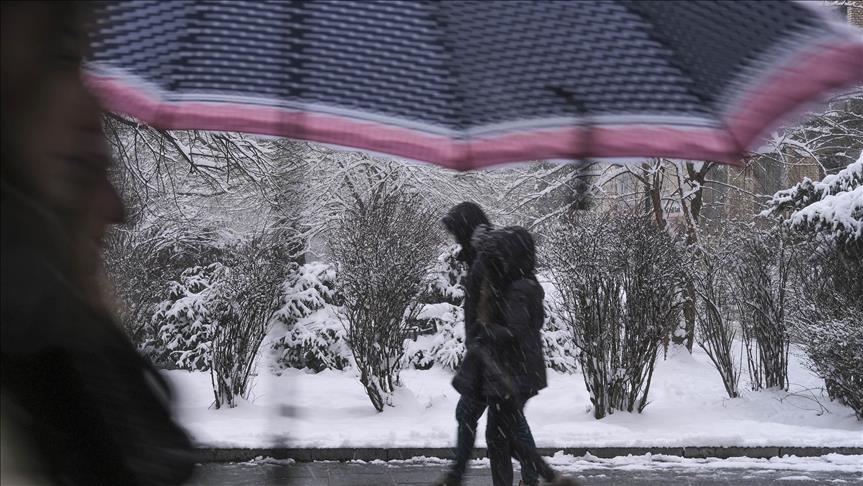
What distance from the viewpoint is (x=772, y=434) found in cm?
940

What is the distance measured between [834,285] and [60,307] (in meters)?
10.6

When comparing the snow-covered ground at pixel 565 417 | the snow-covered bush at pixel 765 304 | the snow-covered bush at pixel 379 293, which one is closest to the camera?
the snow-covered ground at pixel 565 417

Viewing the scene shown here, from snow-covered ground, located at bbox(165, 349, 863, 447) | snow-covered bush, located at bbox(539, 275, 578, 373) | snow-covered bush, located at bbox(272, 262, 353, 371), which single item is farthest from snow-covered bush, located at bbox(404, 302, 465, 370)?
snow-covered bush, located at bbox(539, 275, 578, 373)

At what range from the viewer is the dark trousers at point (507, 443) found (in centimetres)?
602

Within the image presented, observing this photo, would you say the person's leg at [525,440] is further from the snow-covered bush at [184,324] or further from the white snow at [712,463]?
the snow-covered bush at [184,324]

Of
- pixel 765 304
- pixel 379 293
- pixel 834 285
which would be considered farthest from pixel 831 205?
pixel 379 293

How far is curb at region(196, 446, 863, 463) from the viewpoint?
8.68 meters

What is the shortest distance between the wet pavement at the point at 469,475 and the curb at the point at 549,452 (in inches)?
4.9

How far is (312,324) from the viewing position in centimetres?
1294

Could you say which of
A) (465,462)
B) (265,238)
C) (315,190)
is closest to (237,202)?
(315,190)

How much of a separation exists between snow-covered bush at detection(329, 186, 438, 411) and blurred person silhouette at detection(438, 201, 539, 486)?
4.38 metres

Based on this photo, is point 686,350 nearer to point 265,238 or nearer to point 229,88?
point 265,238

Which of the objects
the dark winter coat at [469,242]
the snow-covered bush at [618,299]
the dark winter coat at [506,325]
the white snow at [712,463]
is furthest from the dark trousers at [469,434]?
the snow-covered bush at [618,299]

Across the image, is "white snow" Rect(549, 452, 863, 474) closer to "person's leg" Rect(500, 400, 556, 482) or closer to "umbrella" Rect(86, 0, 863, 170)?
"person's leg" Rect(500, 400, 556, 482)
